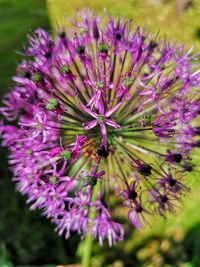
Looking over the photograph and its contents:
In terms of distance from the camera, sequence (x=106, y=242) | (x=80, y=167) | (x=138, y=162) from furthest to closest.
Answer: (x=106, y=242) < (x=80, y=167) < (x=138, y=162)

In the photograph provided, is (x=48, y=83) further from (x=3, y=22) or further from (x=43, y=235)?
(x=3, y=22)

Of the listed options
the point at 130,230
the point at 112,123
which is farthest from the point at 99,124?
the point at 130,230

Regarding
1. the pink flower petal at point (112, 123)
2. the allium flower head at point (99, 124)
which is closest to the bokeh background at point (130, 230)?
the allium flower head at point (99, 124)

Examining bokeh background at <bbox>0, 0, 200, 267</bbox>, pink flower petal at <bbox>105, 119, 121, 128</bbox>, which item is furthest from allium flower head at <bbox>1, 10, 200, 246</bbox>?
bokeh background at <bbox>0, 0, 200, 267</bbox>

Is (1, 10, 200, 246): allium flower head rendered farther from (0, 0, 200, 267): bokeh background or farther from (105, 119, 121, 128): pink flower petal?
(0, 0, 200, 267): bokeh background

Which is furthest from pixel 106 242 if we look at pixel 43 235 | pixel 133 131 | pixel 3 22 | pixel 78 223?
pixel 3 22

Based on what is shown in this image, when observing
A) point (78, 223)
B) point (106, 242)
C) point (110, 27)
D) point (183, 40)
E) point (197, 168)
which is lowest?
point (106, 242)

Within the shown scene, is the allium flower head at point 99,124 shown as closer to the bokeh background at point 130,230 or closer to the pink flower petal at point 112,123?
the pink flower petal at point 112,123
